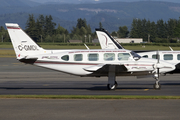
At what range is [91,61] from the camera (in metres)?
16.5

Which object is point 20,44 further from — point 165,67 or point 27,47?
point 165,67

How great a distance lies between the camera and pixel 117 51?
1634 centimetres

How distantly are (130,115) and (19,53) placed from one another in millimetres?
9303

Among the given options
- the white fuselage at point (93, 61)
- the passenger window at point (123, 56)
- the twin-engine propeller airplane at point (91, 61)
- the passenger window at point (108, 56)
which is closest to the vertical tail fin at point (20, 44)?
the twin-engine propeller airplane at point (91, 61)

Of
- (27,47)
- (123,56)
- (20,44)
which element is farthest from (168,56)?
(20,44)

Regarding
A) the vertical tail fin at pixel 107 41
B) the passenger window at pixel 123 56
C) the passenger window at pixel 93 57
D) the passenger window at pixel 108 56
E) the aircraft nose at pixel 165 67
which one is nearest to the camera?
the aircraft nose at pixel 165 67

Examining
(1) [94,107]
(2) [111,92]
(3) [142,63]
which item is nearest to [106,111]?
(1) [94,107]

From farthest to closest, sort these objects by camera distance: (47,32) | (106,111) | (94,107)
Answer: (47,32) → (94,107) → (106,111)

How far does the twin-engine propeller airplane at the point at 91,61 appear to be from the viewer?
52.4 feet

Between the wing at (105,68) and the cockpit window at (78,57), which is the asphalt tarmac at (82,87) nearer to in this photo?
the wing at (105,68)

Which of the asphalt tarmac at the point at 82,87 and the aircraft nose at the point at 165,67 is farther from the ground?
the aircraft nose at the point at 165,67

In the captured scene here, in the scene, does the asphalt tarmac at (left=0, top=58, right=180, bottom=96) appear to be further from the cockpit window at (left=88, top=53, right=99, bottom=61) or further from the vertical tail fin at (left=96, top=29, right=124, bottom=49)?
the vertical tail fin at (left=96, top=29, right=124, bottom=49)

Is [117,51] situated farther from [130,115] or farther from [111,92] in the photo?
[130,115]

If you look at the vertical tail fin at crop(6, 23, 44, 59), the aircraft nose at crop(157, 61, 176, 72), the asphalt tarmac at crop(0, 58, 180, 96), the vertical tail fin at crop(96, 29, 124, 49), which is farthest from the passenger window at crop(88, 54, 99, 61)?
the vertical tail fin at crop(96, 29, 124, 49)
